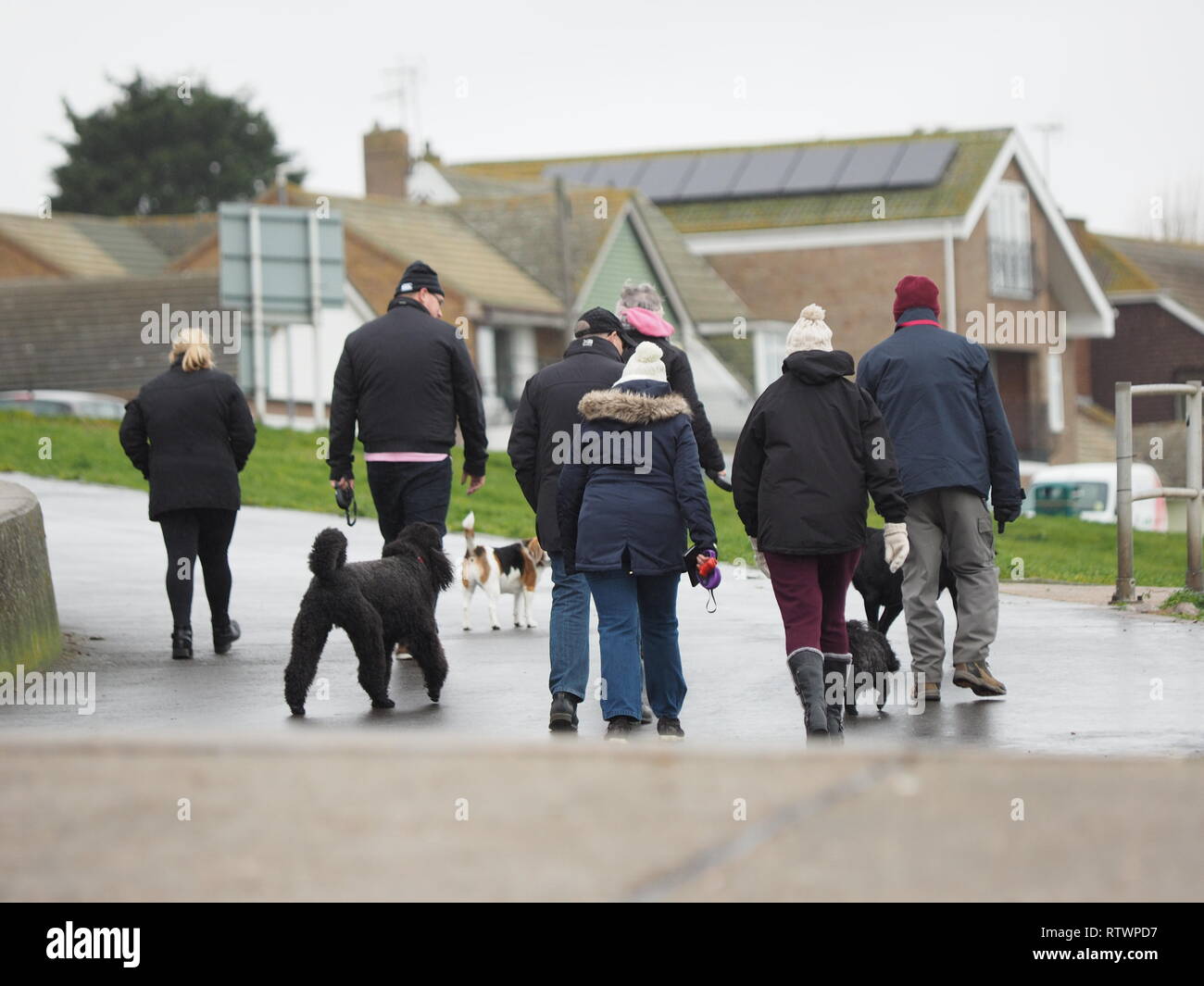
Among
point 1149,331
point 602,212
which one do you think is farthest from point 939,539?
point 1149,331

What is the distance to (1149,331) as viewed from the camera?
2181 inches

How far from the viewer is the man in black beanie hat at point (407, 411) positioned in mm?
10352

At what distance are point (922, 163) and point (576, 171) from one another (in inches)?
410

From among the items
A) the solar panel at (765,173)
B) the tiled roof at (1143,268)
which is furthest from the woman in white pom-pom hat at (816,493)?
the tiled roof at (1143,268)

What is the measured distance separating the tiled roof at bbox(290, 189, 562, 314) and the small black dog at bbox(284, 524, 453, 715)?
30951 millimetres

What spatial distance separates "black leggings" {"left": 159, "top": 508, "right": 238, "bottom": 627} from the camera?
1121 centimetres

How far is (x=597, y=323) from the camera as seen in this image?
8.97 meters

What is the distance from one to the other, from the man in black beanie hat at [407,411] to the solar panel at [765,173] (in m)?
38.2

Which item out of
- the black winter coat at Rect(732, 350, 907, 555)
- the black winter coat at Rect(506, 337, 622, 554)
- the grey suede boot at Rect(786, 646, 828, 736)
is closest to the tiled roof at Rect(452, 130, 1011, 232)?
the black winter coat at Rect(506, 337, 622, 554)

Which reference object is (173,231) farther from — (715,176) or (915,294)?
(915,294)

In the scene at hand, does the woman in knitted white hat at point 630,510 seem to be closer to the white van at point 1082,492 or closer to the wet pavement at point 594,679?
the wet pavement at point 594,679

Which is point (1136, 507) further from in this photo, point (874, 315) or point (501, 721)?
point (501, 721)

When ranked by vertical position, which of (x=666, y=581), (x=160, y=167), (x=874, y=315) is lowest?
(x=666, y=581)
